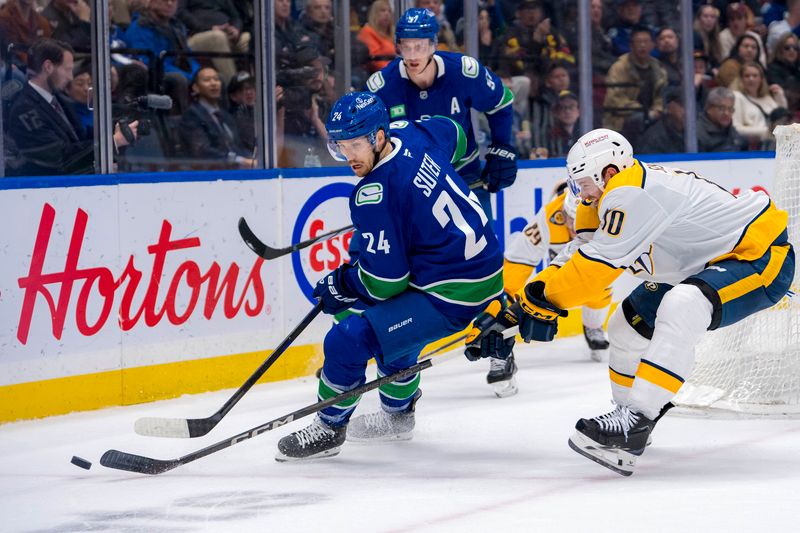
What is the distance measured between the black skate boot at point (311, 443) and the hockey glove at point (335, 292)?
1.06ft

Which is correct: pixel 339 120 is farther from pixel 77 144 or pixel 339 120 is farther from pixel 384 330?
pixel 77 144

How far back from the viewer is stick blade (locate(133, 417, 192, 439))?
3.56 meters

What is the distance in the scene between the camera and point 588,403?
4.50 meters

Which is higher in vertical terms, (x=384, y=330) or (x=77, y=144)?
(x=77, y=144)

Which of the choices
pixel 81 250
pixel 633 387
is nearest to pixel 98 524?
pixel 633 387

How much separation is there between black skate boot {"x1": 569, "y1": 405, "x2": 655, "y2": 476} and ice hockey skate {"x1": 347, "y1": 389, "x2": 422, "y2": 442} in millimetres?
768

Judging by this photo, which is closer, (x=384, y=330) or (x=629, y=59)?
(x=384, y=330)

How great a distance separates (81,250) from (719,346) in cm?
218

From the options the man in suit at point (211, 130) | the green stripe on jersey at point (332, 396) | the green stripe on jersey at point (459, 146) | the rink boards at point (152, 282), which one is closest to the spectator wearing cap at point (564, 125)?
the rink boards at point (152, 282)

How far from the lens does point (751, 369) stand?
4.18m

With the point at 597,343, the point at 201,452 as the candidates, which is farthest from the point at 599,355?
the point at 201,452

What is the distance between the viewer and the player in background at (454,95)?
4680 millimetres

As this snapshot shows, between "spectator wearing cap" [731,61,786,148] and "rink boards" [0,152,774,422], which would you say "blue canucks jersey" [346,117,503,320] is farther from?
"spectator wearing cap" [731,61,786,148]

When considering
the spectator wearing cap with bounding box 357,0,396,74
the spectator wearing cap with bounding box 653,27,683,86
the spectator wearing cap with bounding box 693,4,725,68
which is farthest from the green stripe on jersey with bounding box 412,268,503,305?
the spectator wearing cap with bounding box 693,4,725,68
